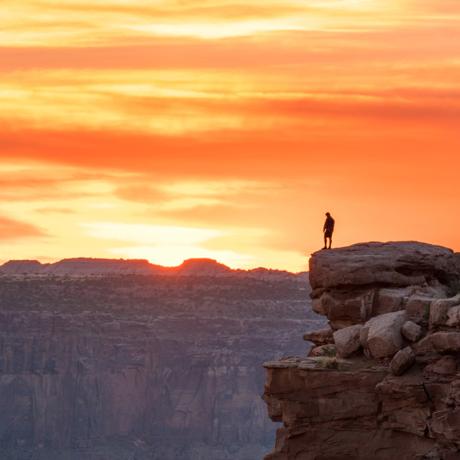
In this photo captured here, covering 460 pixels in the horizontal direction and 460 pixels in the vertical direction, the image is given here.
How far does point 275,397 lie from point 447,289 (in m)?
8.45

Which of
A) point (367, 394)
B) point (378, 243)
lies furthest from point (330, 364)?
point (378, 243)

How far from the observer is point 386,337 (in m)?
67.8

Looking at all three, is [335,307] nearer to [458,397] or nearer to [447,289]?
[447,289]

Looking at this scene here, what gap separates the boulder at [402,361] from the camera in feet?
219

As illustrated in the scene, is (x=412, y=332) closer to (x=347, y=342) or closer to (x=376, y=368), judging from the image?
(x=376, y=368)

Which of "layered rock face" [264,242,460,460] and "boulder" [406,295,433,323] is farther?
"boulder" [406,295,433,323]

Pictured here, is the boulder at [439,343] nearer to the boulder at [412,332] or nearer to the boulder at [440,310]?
the boulder at [412,332]

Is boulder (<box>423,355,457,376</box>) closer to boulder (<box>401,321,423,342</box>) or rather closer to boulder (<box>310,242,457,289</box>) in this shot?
boulder (<box>401,321,423,342</box>)

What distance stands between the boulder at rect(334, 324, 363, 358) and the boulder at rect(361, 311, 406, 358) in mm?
870

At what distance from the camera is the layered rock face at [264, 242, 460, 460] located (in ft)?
→ 216

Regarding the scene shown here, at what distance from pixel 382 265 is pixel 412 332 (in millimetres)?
5200

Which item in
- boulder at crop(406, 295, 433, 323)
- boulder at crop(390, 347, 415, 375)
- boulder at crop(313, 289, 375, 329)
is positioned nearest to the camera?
boulder at crop(390, 347, 415, 375)

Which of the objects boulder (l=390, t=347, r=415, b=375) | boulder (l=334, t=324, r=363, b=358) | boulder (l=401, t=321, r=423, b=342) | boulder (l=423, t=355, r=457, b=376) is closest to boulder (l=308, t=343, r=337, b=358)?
boulder (l=334, t=324, r=363, b=358)

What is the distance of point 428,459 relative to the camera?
64875mm
